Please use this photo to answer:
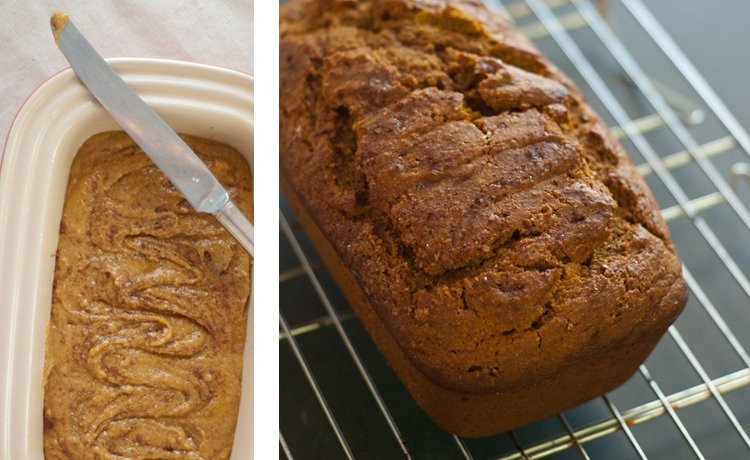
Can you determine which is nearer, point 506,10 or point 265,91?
point 265,91

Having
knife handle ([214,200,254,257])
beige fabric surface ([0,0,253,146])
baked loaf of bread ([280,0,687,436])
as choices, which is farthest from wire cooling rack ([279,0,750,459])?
beige fabric surface ([0,0,253,146])

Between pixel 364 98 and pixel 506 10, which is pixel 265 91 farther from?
pixel 506 10

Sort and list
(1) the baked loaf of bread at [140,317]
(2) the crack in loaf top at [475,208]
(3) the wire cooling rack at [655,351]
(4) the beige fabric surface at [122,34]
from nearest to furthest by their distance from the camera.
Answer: (4) the beige fabric surface at [122,34] → (1) the baked loaf of bread at [140,317] → (2) the crack in loaf top at [475,208] → (3) the wire cooling rack at [655,351]

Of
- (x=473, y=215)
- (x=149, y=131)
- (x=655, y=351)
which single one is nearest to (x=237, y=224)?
(x=149, y=131)

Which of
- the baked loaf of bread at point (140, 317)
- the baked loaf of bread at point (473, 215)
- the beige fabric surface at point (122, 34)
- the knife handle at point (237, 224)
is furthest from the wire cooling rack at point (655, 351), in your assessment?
the beige fabric surface at point (122, 34)

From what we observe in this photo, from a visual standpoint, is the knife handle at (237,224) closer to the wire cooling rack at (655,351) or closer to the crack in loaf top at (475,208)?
the crack in loaf top at (475,208)

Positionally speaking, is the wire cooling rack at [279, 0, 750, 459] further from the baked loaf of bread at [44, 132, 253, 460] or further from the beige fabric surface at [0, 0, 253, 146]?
the beige fabric surface at [0, 0, 253, 146]

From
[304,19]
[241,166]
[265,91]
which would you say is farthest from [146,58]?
[304,19]
